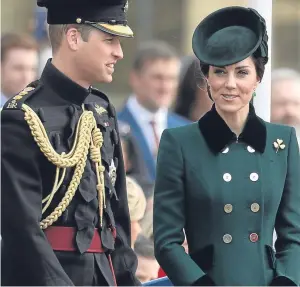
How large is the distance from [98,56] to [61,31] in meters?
0.16

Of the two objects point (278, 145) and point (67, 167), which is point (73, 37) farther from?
point (278, 145)

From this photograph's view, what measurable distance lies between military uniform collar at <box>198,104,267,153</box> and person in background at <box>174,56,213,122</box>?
68.6 inches

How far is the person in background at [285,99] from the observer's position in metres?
6.33

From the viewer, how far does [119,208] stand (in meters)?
4.25

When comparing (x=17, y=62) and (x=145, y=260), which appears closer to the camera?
(x=17, y=62)

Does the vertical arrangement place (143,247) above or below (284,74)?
below

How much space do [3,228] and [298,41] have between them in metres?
3.82

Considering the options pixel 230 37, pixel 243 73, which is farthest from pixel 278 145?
pixel 230 37

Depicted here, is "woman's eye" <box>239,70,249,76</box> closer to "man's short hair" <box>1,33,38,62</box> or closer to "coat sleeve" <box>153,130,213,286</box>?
"coat sleeve" <box>153,130,213,286</box>

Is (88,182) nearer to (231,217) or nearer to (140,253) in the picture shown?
(231,217)

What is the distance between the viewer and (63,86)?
13.3 feet

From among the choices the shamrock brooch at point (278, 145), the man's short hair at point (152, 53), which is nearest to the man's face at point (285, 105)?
the man's short hair at point (152, 53)

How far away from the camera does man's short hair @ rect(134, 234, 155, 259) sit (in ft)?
18.4

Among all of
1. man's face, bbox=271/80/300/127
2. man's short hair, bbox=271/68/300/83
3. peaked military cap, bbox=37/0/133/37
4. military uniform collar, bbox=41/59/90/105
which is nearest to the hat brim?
peaked military cap, bbox=37/0/133/37
